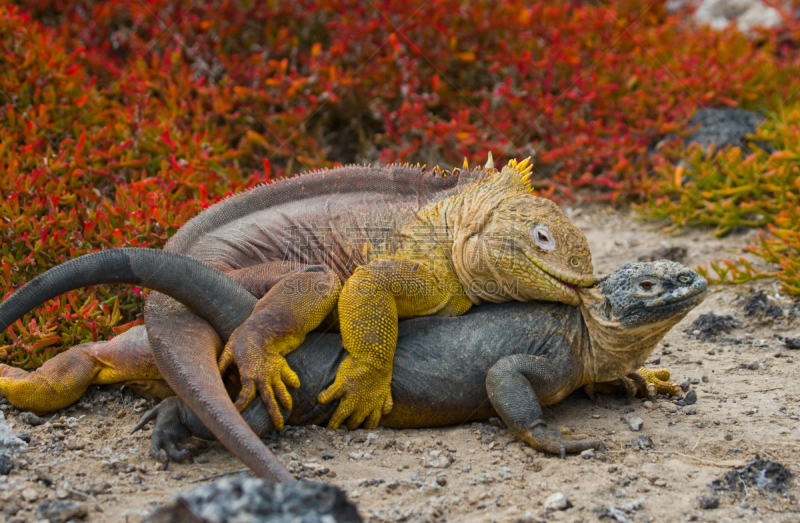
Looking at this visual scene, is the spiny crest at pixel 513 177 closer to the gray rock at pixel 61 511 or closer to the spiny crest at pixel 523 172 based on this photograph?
the spiny crest at pixel 523 172

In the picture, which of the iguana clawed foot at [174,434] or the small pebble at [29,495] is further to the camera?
the iguana clawed foot at [174,434]

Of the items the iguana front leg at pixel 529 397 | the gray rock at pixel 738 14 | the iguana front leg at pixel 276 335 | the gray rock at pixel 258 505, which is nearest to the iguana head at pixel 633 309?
the iguana front leg at pixel 529 397

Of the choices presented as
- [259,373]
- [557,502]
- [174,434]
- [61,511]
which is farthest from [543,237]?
[61,511]

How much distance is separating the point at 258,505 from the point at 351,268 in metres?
2.01

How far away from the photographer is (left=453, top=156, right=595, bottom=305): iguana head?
3.68m

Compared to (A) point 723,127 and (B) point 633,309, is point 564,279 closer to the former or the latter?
(B) point 633,309

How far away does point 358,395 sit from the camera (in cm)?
368

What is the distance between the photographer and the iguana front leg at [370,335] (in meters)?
3.58

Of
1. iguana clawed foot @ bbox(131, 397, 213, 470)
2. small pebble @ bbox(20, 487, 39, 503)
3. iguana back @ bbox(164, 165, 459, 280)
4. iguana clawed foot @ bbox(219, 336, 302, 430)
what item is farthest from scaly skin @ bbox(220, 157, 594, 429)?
small pebble @ bbox(20, 487, 39, 503)

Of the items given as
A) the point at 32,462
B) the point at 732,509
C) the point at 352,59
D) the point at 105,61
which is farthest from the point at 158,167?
the point at 732,509

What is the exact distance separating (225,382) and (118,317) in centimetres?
106

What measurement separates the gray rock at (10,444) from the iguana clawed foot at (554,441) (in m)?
2.35

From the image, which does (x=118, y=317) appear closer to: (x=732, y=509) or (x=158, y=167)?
(x=158, y=167)

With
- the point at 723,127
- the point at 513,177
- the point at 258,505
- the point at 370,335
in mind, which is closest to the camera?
the point at 258,505
